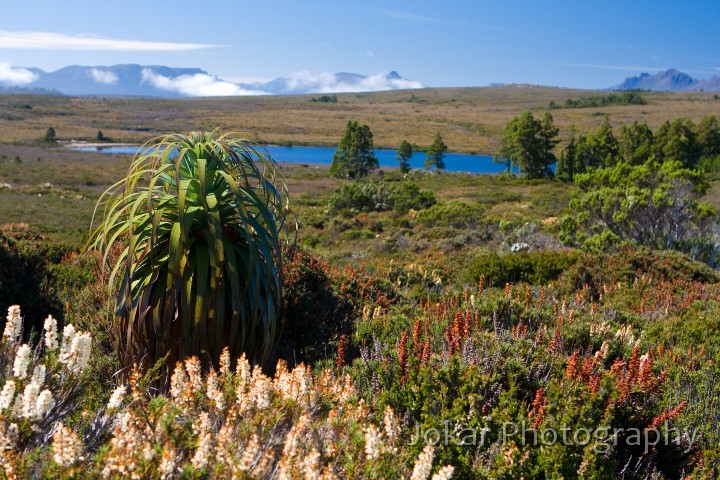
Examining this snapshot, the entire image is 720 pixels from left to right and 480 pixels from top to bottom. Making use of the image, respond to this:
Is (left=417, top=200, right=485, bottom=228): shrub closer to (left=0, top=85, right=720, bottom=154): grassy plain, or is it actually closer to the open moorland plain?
the open moorland plain

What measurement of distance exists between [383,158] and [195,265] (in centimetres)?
9313

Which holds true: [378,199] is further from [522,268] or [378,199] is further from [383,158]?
[383,158]

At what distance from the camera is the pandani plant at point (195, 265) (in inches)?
160

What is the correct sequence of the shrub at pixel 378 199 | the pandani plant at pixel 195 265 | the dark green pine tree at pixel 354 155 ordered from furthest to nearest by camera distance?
the dark green pine tree at pixel 354 155 → the shrub at pixel 378 199 → the pandani plant at pixel 195 265

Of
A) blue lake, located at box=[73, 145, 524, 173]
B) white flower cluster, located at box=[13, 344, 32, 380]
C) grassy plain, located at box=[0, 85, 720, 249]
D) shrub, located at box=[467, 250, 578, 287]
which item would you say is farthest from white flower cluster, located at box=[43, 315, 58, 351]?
blue lake, located at box=[73, 145, 524, 173]

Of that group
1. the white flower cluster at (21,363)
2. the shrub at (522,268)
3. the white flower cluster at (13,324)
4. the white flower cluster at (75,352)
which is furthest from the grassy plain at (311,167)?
the white flower cluster at (21,363)

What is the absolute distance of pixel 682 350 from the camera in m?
5.01

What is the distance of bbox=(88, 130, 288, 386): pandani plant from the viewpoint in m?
4.07

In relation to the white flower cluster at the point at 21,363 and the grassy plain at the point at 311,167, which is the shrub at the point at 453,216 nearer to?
the grassy plain at the point at 311,167

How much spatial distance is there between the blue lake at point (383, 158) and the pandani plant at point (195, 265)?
7538 cm

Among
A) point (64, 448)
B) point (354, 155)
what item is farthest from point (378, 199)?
point (64, 448)

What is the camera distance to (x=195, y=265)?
4.24 metres

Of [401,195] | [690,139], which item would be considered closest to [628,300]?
[401,195]

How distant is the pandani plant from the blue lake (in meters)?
75.4
